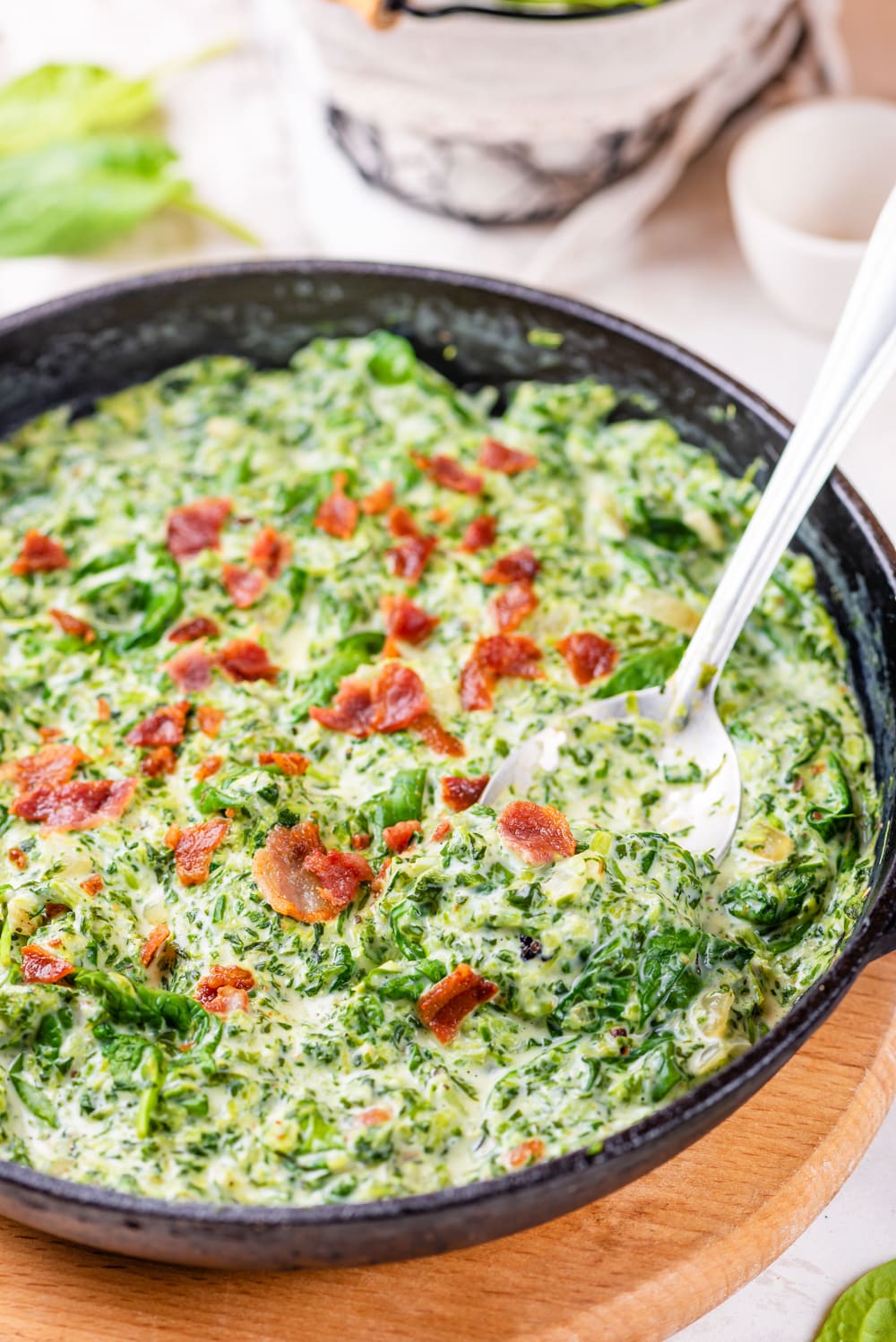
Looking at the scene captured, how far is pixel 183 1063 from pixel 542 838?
917 millimetres

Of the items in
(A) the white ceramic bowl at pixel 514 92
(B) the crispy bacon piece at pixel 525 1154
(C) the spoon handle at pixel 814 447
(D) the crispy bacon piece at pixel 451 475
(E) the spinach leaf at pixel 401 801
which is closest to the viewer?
(B) the crispy bacon piece at pixel 525 1154

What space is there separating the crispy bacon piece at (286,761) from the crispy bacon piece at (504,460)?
120 centimetres

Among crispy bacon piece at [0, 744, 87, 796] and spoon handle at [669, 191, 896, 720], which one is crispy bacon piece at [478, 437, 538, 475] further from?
crispy bacon piece at [0, 744, 87, 796]

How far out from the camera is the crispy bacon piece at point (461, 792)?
338 centimetres

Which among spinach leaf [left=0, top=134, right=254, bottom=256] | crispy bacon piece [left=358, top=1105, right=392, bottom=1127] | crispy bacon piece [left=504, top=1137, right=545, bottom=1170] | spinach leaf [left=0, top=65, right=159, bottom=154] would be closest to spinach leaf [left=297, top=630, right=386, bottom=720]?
crispy bacon piece [left=358, top=1105, right=392, bottom=1127]

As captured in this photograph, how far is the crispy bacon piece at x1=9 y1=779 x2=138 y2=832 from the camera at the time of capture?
3.38m

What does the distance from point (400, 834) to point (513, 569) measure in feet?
3.15

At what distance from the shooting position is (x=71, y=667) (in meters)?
3.79

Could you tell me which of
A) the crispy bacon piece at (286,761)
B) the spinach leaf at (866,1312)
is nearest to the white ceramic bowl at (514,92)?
the crispy bacon piece at (286,761)

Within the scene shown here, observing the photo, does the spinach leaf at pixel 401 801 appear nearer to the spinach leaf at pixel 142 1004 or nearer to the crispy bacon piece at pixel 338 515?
the spinach leaf at pixel 142 1004

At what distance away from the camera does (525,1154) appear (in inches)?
109

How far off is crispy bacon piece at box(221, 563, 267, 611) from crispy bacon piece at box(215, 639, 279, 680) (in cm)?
16

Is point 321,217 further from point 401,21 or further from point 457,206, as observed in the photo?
point 401,21

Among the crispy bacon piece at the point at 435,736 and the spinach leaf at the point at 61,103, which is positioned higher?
the spinach leaf at the point at 61,103
